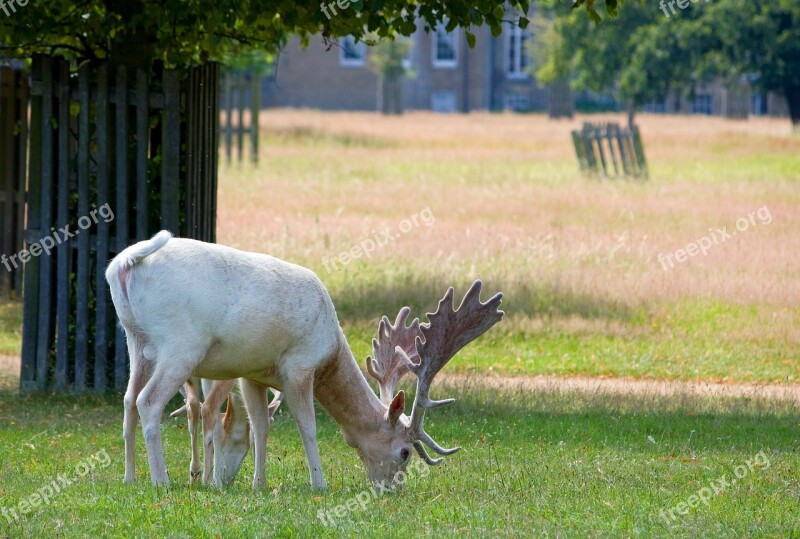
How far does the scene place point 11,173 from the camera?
16.4 metres

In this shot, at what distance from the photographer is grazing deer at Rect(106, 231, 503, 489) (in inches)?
283

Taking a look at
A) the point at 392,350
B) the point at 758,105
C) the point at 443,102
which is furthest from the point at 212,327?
the point at 758,105

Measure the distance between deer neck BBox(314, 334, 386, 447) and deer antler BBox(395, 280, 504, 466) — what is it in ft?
0.89

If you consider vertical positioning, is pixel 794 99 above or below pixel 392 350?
above

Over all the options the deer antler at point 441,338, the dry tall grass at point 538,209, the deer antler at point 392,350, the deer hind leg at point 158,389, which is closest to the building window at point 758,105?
the dry tall grass at point 538,209

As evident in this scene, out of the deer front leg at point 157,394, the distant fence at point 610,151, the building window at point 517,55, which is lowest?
the deer front leg at point 157,394

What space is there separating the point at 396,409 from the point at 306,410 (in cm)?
54

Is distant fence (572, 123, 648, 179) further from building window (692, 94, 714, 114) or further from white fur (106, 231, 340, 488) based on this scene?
building window (692, 94, 714, 114)

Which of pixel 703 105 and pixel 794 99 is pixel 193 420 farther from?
pixel 703 105

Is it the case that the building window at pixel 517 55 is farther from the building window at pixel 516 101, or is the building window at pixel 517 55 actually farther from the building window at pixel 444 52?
the building window at pixel 444 52

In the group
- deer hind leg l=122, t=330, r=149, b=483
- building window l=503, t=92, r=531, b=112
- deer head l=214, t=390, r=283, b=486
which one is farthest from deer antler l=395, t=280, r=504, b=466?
building window l=503, t=92, r=531, b=112

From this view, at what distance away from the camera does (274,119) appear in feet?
184

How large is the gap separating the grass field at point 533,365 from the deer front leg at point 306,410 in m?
0.19

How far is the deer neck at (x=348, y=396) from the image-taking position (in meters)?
7.69
